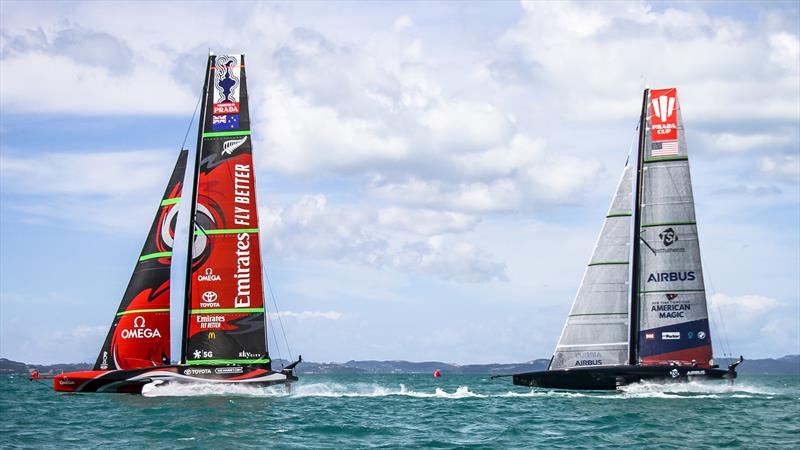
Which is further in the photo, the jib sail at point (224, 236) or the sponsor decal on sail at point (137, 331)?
the jib sail at point (224, 236)

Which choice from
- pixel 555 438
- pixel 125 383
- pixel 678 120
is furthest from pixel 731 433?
pixel 125 383

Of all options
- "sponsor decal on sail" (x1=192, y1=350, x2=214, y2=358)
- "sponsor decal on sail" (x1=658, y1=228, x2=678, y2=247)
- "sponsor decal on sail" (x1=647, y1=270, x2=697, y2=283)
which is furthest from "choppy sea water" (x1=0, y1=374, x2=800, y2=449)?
"sponsor decal on sail" (x1=658, y1=228, x2=678, y2=247)

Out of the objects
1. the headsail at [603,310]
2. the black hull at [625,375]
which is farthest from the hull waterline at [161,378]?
the headsail at [603,310]

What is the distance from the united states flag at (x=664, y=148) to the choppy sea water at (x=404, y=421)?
9.75 m

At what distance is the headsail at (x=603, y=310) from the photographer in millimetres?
40906

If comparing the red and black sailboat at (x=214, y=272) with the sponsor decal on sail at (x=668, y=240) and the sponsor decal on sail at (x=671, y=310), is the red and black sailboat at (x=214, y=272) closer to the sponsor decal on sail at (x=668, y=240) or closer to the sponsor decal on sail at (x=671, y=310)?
the sponsor decal on sail at (x=671, y=310)

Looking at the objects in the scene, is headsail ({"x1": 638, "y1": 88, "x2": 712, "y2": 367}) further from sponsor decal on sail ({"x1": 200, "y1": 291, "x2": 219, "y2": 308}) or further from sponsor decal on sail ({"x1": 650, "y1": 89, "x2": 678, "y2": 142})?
sponsor decal on sail ({"x1": 200, "y1": 291, "x2": 219, "y2": 308})

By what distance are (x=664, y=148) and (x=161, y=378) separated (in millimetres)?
22642

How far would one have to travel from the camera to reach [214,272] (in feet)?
120

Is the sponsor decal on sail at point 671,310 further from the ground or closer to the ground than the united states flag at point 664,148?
closer to the ground

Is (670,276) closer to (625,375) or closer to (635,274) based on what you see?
(635,274)

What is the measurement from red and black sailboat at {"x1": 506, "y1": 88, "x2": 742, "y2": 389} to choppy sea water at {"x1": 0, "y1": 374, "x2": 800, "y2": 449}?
1.89 m

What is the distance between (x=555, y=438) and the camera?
2570 cm

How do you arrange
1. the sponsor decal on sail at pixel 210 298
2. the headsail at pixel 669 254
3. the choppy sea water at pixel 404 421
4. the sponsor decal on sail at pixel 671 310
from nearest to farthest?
1. the choppy sea water at pixel 404 421
2. the sponsor decal on sail at pixel 210 298
3. the headsail at pixel 669 254
4. the sponsor decal on sail at pixel 671 310
